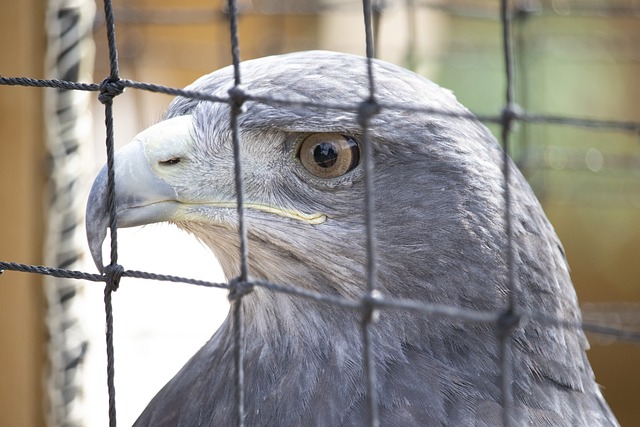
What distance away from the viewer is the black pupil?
1.67m

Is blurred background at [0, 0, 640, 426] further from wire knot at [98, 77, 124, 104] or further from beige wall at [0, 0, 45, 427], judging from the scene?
wire knot at [98, 77, 124, 104]

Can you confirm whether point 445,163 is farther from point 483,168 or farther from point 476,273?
point 476,273

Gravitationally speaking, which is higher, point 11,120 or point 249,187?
point 11,120

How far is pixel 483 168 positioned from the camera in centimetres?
171

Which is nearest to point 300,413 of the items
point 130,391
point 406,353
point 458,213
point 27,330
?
point 406,353

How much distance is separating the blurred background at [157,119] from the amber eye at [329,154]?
464 mm

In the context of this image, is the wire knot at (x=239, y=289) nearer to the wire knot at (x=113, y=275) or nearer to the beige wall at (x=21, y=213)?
the wire knot at (x=113, y=275)

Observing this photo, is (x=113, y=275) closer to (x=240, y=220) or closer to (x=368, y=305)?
(x=240, y=220)

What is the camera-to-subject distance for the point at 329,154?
66.2 inches

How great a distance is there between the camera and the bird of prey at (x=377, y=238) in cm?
165

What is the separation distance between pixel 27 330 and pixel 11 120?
1.84 ft

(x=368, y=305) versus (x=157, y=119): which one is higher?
(x=157, y=119)

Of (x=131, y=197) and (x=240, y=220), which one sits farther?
(x=131, y=197)

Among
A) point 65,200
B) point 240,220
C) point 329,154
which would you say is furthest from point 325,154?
point 65,200
